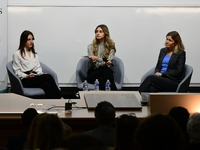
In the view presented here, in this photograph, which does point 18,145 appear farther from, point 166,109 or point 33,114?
point 166,109

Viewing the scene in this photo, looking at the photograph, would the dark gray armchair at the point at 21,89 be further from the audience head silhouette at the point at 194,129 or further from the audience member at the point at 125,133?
the audience head silhouette at the point at 194,129

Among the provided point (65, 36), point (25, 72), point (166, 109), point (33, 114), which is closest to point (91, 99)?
point (166, 109)

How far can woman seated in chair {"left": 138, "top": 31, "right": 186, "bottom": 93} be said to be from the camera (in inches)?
279

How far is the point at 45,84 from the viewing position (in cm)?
711

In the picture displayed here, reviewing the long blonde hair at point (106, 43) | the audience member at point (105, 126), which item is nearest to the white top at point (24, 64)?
the long blonde hair at point (106, 43)

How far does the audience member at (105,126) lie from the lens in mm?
3400

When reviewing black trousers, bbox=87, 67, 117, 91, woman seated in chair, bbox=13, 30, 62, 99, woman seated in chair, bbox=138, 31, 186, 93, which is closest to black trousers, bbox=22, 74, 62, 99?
woman seated in chair, bbox=13, 30, 62, 99

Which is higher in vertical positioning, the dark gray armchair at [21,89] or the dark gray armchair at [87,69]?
the dark gray armchair at [87,69]

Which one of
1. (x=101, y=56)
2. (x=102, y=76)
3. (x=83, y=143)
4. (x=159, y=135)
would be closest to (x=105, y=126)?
(x=159, y=135)

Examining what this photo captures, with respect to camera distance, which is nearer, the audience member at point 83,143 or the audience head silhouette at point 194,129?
the audience member at point 83,143

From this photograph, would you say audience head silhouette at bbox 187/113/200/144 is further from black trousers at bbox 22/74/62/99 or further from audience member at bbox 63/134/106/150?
black trousers at bbox 22/74/62/99

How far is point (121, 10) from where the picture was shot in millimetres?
8273

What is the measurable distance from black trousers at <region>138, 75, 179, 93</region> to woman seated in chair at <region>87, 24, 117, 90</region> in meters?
0.62

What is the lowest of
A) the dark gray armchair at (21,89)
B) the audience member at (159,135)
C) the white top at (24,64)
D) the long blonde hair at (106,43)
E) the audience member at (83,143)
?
the dark gray armchair at (21,89)
